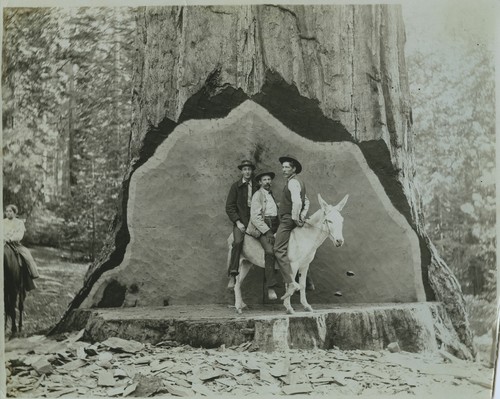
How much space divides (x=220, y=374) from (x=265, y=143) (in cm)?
215

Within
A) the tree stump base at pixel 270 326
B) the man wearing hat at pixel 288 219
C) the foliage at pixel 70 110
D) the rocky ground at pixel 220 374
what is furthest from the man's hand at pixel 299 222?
the foliage at pixel 70 110

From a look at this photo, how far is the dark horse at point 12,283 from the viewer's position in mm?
6344

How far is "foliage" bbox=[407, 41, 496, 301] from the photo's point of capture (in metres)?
6.40

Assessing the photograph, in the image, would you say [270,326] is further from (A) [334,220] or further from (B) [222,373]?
(A) [334,220]

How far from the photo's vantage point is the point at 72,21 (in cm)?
649

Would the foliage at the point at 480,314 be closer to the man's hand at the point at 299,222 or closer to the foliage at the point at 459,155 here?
the foliage at the point at 459,155

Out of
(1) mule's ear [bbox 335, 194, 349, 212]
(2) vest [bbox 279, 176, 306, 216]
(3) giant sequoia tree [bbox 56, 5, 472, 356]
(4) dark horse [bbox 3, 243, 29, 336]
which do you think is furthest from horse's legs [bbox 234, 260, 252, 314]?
(4) dark horse [bbox 3, 243, 29, 336]

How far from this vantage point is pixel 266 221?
632cm

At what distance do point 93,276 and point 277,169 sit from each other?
1.99 metres

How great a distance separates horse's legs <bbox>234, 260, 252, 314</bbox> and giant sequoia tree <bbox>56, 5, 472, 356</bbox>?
16 centimetres

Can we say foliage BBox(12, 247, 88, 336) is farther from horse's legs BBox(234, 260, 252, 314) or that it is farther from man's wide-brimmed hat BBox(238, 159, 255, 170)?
man's wide-brimmed hat BBox(238, 159, 255, 170)

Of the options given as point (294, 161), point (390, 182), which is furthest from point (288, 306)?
point (390, 182)

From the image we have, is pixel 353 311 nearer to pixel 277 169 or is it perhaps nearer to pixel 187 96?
pixel 277 169

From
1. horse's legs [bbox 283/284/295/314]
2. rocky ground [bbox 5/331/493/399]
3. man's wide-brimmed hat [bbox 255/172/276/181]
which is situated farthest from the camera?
man's wide-brimmed hat [bbox 255/172/276/181]
